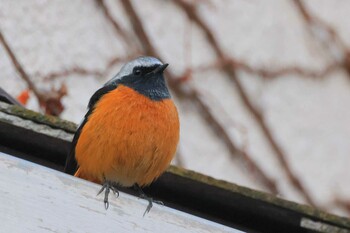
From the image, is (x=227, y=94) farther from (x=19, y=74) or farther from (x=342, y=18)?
(x=19, y=74)

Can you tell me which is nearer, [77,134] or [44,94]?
[77,134]

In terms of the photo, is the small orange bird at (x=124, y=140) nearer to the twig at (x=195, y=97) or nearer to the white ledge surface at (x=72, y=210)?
the white ledge surface at (x=72, y=210)

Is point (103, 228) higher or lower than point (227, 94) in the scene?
higher

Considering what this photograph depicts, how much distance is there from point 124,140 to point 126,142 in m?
0.01

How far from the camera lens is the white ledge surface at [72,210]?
3113mm

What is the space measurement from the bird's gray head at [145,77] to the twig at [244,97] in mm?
2303

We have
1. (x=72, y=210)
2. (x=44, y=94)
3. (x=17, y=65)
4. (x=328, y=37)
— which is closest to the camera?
(x=72, y=210)

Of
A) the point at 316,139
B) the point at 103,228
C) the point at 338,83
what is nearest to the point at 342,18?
the point at 338,83

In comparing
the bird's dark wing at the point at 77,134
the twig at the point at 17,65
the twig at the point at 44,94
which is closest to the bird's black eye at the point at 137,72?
the bird's dark wing at the point at 77,134

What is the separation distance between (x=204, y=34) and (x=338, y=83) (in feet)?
3.59

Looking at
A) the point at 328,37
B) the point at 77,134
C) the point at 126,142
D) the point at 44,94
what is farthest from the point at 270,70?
the point at 77,134

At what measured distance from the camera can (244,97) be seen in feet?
22.1

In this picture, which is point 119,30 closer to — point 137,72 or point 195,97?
point 195,97

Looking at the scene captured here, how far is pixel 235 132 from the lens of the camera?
21.9 ft
